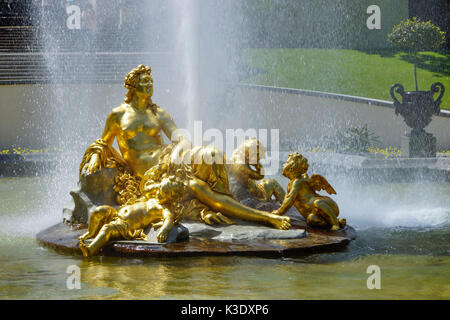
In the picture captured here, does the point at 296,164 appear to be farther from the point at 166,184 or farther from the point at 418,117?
the point at 418,117

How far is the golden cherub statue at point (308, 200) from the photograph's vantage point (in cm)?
659

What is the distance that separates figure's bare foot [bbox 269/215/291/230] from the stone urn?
274 inches

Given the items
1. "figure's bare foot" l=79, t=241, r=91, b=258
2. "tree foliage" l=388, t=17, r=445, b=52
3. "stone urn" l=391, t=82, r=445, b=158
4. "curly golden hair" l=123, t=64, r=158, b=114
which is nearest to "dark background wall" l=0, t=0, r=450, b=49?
"tree foliage" l=388, t=17, r=445, b=52

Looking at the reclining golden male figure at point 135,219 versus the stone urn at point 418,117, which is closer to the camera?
the reclining golden male figure at point 135,219

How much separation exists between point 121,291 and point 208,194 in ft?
5.90

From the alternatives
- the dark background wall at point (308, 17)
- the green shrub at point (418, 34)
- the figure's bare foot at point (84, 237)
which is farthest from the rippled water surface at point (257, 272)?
the dark background wall at point (308, 17)

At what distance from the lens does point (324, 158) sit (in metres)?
12.7

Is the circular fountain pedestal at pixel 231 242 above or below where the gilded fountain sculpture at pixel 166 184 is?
below

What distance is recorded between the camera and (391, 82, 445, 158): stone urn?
1261 cm

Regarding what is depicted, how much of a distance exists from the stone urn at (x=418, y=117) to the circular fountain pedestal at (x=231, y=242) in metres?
6.51

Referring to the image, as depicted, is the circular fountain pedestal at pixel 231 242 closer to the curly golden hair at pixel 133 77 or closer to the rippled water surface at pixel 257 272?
the rippled water surface at pixel 257 272

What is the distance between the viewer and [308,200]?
21.8 feet

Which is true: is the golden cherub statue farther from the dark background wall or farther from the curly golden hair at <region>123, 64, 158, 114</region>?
the dark background wall
